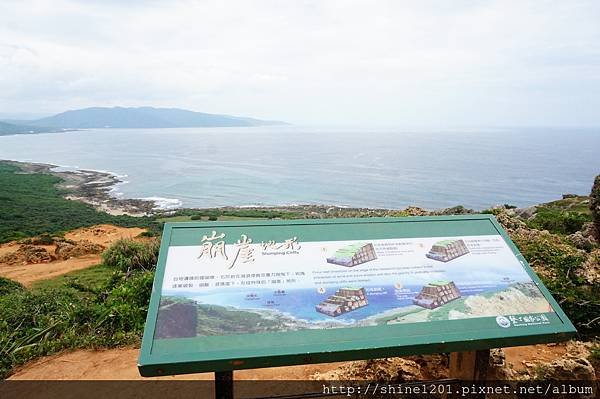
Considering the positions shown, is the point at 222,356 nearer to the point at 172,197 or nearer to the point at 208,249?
the point at 208,249

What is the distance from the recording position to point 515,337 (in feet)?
8.52

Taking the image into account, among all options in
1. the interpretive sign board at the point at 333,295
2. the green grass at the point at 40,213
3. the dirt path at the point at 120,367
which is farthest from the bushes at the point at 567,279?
the green grass at the point at 40,213

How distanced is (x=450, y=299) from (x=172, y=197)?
35861 mm

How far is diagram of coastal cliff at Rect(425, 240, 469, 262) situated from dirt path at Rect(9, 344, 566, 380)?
172 cm

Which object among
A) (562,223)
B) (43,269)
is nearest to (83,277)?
(43,269)

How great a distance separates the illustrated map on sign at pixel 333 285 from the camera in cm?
254

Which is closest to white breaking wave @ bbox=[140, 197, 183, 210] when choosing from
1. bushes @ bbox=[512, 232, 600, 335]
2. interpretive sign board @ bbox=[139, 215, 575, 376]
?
bushes @ bbox=[512, 232, 600, 335]

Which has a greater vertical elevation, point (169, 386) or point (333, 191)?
point (169, 386)

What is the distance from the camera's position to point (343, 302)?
8.73ft

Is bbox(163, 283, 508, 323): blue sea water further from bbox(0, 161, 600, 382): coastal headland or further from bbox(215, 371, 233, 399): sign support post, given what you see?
bbox(215, 371, 233, 399): sign support post

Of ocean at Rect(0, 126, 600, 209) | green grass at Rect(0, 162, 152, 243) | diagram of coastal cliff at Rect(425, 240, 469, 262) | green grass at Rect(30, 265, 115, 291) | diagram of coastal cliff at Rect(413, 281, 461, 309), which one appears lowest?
ocean at Rect(0, 126, 600, 209)

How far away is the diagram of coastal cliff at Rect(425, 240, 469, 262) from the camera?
3.03m

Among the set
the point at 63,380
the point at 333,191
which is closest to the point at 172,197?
the point at 333,191

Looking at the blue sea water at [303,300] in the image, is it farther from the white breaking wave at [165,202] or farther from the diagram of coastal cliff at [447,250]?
the white breaking wave at [165,202]
